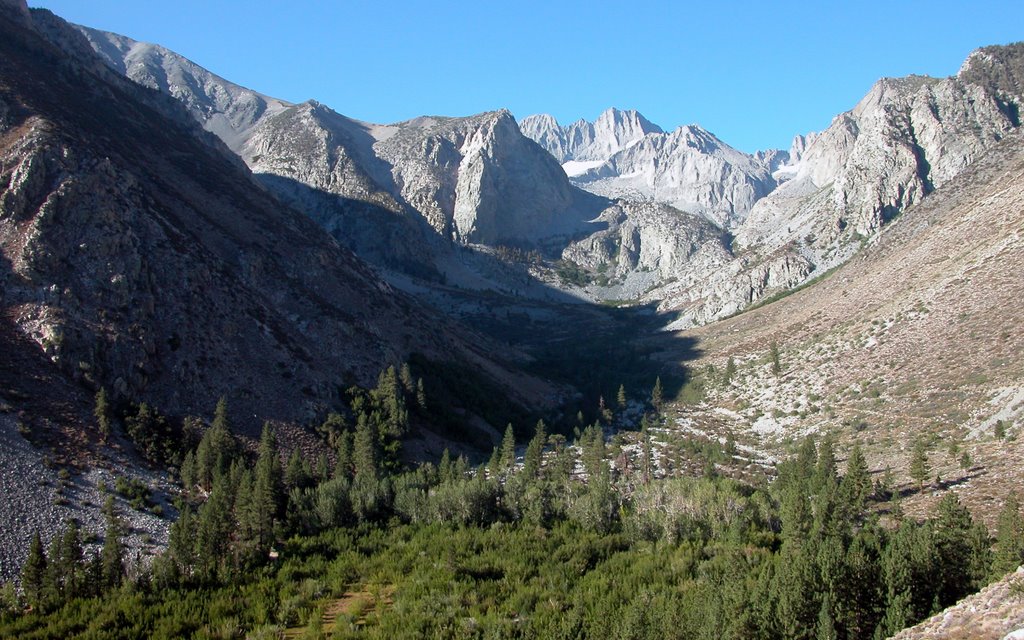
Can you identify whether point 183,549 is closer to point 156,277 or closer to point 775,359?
point 156,277

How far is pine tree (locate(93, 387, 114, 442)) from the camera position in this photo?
4231 cm

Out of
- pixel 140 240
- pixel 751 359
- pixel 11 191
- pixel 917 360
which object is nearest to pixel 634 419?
pixel 751 359

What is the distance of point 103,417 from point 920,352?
6828 centimetres

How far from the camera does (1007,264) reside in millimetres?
65375

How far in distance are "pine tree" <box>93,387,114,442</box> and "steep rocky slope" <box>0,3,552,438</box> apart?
3.52m

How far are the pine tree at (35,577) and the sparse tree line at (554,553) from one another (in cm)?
8

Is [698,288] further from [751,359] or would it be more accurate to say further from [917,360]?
[917,360]

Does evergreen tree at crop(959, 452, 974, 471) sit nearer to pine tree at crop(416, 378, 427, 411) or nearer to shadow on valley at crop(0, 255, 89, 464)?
pine tree at crop(416, 378, 427, 411)

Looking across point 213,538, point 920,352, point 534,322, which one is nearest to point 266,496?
point 213,538

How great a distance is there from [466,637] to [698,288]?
154 meters

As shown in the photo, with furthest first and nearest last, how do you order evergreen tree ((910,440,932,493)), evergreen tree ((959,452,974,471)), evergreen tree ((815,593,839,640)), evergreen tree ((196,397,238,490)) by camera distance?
evergreen tree ((196,397,238,490)), evergreen tree ((959,452,974,471)), evergreen tree ((910,440,932,493)), evergreen tree ((815,593,839,640))

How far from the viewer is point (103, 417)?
42.5 metres

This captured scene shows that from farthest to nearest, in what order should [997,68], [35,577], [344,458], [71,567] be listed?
1. [997,68]
2. [344,458]
3. [71,567]
4. [35,577]

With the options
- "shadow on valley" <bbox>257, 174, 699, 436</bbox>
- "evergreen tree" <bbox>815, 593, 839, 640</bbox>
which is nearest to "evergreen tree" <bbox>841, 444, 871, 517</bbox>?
"evergreen tree" <bbox>815, 593, 839, 640</bbox>
